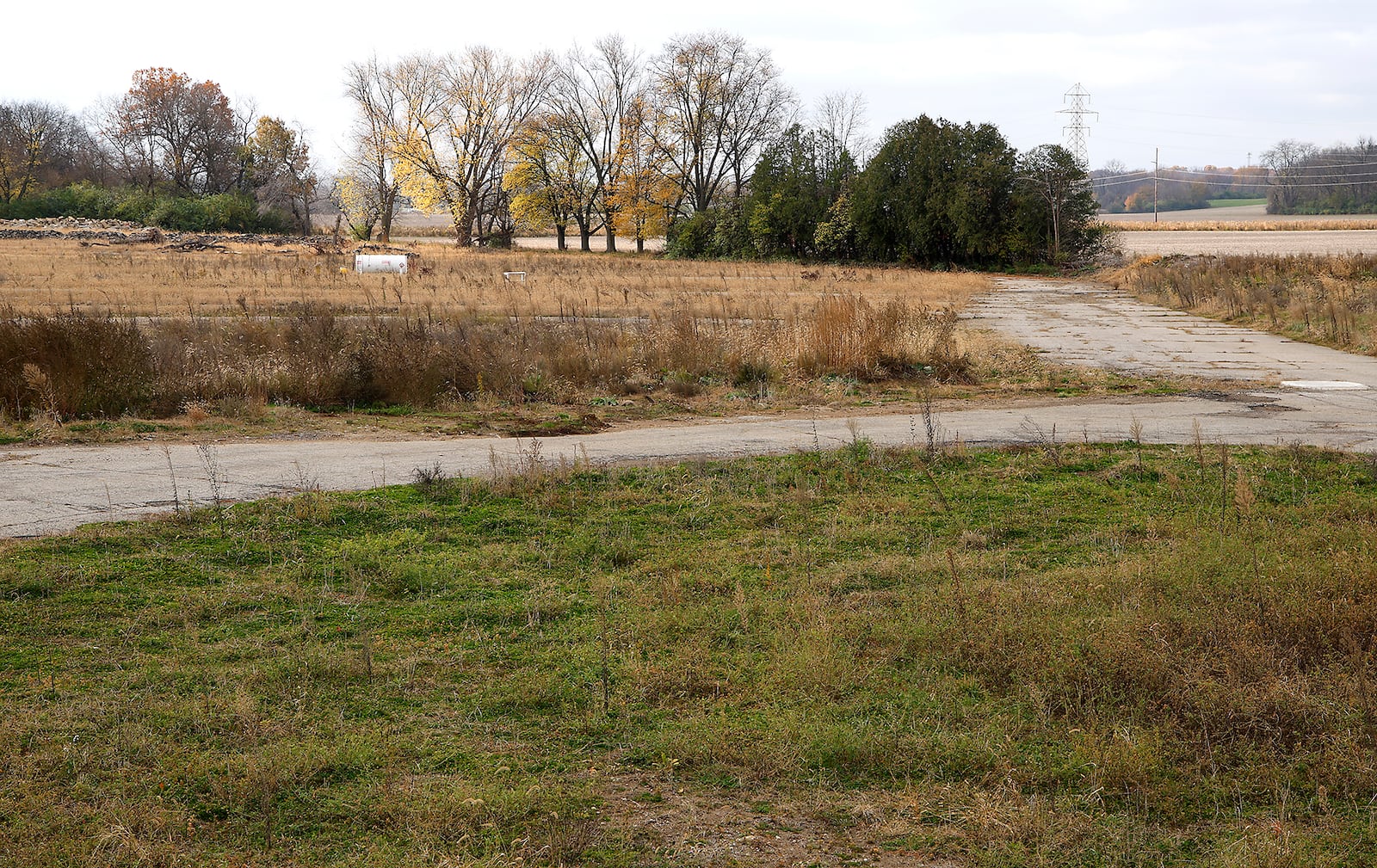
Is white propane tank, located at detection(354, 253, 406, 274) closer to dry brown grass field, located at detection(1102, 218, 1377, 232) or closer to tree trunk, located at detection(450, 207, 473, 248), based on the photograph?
tree trunk, located at detection(450, 207, 473, 248)

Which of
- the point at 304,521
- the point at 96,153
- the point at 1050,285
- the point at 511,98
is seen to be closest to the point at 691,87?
the point at 511,98

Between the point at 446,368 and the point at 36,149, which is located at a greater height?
the point at 36,149

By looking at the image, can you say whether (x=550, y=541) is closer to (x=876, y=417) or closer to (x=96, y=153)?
(x=876, y=417)

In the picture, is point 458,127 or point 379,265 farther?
point 458,127

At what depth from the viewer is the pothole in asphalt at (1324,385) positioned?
15.4 meters

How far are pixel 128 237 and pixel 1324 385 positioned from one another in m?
58.1

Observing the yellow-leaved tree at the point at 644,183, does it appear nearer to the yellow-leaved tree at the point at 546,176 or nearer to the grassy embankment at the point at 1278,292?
the yellow-leaved tree at the point at 546,176

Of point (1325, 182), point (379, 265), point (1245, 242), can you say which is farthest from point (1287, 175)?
point (379, 265)

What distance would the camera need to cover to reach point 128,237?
55625mm

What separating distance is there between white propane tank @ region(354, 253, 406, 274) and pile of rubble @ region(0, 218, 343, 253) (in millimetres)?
12601

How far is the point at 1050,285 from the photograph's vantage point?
42.9 meters

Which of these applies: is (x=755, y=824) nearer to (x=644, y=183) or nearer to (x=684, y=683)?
(x=684, y=683)

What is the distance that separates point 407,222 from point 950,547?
126 meters

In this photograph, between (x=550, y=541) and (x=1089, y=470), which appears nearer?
(x=550, y=541)
